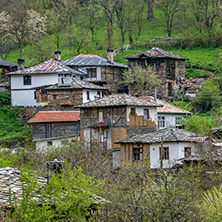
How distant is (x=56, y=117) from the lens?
4528 cm

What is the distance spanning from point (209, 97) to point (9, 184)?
34.8 m

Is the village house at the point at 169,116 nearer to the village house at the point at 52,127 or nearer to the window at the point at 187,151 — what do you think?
the village house at the point at 52,127

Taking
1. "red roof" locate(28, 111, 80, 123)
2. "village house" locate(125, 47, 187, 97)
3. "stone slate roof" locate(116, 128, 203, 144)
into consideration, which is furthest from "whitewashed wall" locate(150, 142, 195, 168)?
"village house" locate(125, 47, 187, 97)

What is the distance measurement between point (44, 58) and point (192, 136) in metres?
36.0

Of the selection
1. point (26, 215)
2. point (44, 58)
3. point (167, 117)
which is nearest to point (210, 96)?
point (167, 117)

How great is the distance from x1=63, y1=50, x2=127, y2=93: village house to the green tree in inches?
407

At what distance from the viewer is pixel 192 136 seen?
118ft

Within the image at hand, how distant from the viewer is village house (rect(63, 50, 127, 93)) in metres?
56.9

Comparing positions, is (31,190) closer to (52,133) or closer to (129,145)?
(129,145)

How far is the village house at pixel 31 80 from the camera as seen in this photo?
52.7m

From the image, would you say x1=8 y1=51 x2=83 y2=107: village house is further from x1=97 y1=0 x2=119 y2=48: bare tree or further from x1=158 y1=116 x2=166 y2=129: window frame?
x1=97 y1=0 x2=119 y2=48: bare tree

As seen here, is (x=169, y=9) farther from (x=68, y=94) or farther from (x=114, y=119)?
(x=114, y=119)

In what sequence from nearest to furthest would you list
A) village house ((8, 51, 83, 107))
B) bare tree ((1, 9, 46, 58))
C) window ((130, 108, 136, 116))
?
window ((130, 108, 136, 116))
village house ((8, 51, 83, 107))
bare tree ((1, 9, 46, 58))

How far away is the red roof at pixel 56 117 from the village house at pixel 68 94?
74.0 inches
